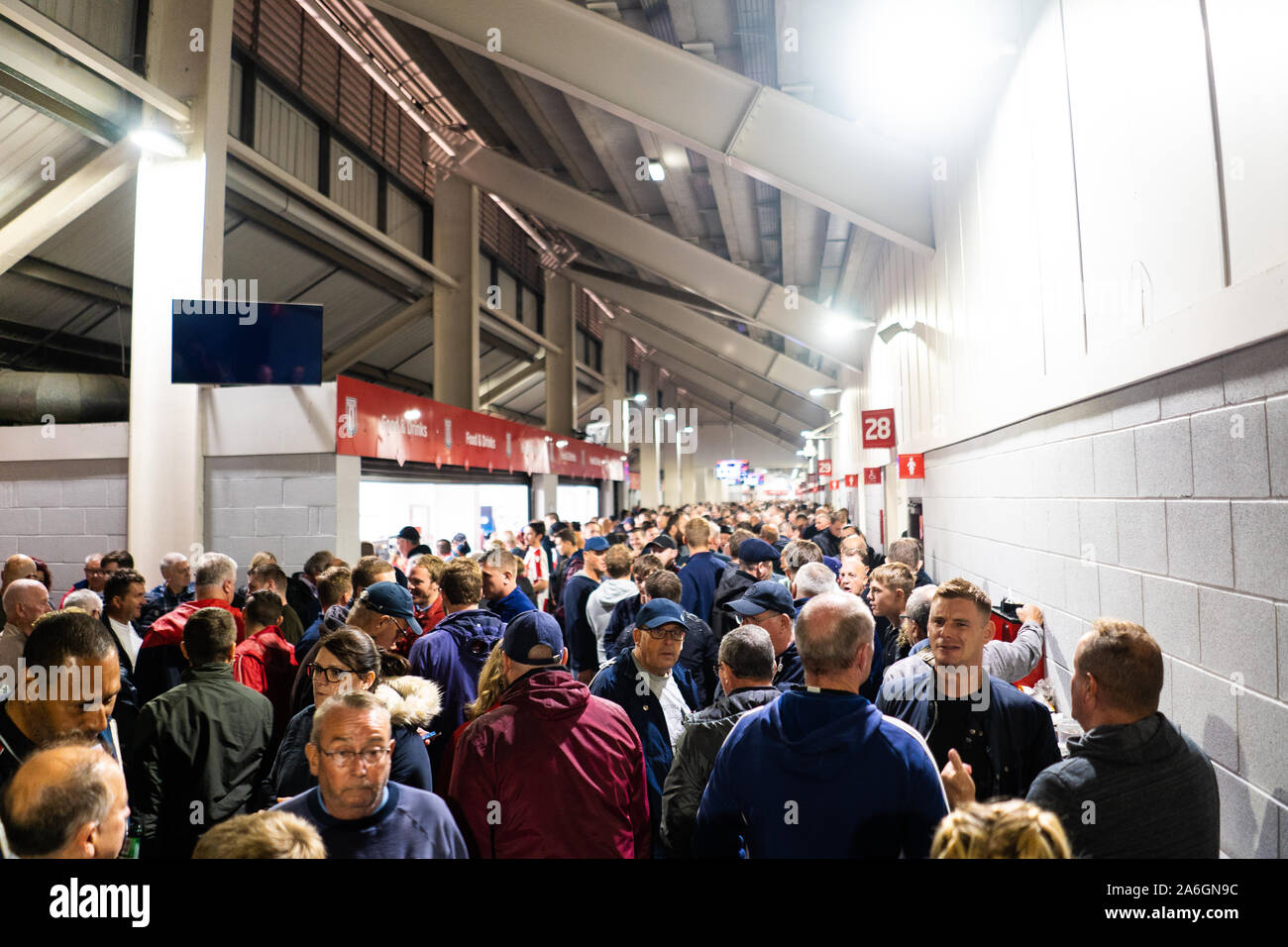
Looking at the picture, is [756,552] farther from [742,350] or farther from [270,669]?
[742,350]

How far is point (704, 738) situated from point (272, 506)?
740cm

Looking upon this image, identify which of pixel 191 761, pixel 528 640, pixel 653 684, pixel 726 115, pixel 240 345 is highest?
pixel 726 115

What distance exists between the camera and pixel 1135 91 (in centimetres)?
309

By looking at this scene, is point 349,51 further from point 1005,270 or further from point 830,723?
point 830,723

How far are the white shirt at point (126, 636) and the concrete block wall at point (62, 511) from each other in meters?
4.19

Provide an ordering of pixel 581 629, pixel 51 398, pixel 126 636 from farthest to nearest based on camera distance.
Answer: pixel 51 398
pixel 581 629
pixel 126 636

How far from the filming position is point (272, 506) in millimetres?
8547

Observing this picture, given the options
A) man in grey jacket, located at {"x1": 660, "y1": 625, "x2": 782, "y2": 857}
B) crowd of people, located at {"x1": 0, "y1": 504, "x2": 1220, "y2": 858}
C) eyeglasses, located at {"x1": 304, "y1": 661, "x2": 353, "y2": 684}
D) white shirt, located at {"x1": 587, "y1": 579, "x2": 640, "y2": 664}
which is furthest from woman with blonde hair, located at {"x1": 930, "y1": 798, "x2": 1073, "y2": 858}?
white shirt, located at {"x1": 587, "y1": 579, "x2": 640, "y2": 664}

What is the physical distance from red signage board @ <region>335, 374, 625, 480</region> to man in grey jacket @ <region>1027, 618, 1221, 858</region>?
7723 millimetres

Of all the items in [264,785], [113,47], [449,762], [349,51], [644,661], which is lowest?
[264,785]

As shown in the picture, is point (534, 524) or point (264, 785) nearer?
point (264, 785)

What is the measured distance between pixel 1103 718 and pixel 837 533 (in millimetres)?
8923

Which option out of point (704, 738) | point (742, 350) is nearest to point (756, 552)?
point (704, 738)
